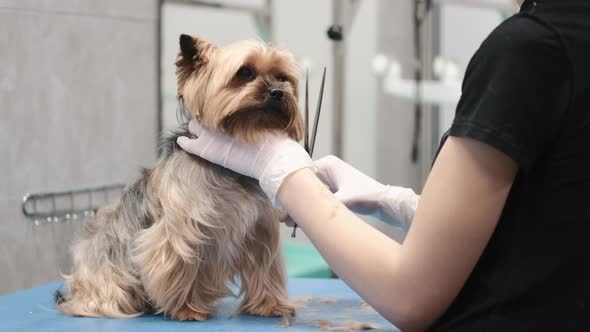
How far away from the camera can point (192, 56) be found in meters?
1.58

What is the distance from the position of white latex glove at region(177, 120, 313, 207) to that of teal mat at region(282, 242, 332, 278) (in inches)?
50.1

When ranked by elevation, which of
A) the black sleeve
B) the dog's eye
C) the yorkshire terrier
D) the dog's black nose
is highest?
the black sleeve

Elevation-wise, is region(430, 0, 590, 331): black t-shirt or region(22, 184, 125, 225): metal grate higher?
region(430, 0, 590, 331): black t-shirt

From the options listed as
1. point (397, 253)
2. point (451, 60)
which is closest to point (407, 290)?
point (397, 253)

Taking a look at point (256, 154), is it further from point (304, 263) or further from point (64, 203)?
point (304, 263)

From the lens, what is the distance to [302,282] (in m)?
2.07

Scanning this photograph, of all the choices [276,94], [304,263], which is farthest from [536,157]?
[304,263]

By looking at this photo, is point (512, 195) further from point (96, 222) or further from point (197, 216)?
point (96, 222)

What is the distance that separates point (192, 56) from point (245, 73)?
0.12m

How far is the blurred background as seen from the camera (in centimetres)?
237

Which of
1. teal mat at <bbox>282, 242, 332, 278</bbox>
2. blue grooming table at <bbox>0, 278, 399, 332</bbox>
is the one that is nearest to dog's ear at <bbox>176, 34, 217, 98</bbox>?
blue grooming table at <bbox>0, 278, 399, 332</bbox>

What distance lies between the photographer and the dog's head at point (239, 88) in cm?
151

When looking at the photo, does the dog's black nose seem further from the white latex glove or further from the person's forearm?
the person's forearm

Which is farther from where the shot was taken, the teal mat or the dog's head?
Answer: the teal mat
